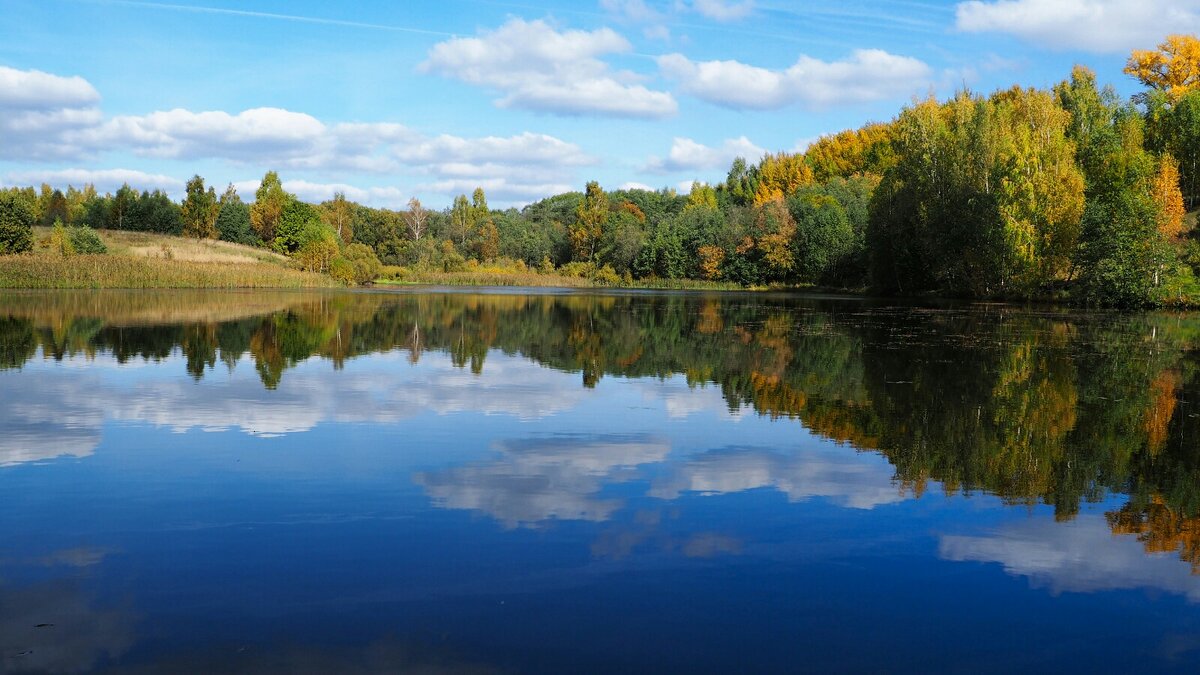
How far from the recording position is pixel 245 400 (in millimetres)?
13773

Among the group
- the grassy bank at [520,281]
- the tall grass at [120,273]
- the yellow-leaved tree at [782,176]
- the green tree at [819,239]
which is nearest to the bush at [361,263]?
the grassy bank at [520,281]

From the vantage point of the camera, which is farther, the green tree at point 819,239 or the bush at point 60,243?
the green tree at point 819,239

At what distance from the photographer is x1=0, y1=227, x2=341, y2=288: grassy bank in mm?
53875

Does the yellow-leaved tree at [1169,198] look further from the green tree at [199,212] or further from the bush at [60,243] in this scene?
the green tree at [199,212]

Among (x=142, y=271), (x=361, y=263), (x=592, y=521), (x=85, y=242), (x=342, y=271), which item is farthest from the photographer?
(x=361, y=263)

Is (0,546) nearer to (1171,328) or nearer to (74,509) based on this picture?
(74,509)

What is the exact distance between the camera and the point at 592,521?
7711 millimetres

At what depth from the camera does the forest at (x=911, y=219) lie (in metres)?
47.2

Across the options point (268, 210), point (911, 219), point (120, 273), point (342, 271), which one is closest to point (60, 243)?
point (120, 273)

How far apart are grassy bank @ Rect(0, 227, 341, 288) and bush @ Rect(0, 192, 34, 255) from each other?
1.26m

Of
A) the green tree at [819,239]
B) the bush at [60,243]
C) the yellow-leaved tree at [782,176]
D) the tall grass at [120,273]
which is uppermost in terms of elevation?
the yellow-leaved tree at [782,176]

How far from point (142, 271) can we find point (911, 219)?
162 ft

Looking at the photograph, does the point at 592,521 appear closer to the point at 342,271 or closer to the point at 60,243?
the point at 60,243

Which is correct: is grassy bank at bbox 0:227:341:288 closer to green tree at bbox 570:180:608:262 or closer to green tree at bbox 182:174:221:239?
green tree at bbox 182:174:221:239
